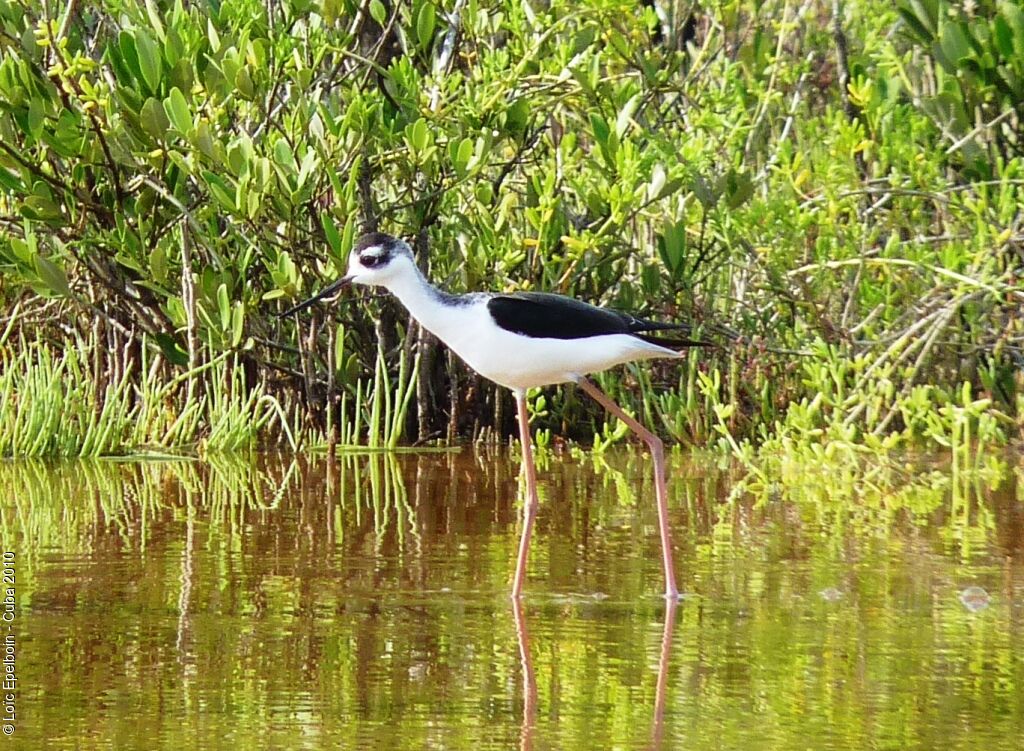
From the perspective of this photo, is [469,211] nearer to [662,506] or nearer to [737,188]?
[737,188]

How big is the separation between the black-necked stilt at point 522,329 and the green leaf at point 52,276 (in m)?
2.15

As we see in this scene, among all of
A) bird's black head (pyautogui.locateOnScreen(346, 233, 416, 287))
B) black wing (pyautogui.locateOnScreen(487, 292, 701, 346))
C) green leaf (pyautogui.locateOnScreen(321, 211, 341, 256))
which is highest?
green leaf (pyautogui.locateOnScreen(321, 211, 341, 256))

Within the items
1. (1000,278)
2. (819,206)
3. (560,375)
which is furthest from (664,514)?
(819,206)

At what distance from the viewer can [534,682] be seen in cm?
398

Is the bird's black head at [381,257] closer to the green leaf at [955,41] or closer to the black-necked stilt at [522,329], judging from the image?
the black-necked stilt at [522,329]

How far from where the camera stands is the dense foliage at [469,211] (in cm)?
704

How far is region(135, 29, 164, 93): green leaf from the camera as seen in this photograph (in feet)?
22.3

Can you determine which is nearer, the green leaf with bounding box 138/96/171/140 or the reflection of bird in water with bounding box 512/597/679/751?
the reflection of bird in water with bounding box 512/597/679/751

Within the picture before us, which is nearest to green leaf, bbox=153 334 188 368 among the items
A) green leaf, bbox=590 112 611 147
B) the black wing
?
green leaf, bbox=590 112 611 147

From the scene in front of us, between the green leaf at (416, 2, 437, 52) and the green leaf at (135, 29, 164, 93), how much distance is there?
39.9 inches

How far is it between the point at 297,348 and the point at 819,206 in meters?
2.32

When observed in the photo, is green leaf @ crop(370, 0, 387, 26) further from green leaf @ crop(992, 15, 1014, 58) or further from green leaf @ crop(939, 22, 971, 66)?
green leaf @ crop(992, 15, 1014, 58)

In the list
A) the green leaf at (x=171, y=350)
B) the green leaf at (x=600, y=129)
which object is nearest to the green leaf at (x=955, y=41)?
the green leaf at (x=600, y=129)

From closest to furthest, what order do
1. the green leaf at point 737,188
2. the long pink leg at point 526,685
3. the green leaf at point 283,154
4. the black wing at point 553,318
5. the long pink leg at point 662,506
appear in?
1. the long pink leg at point 526,685
2. the long pink leg at point 662,506
3. the black wing at point 553,318
4. the green leaf at point 283,154
5. the green leaf at point 737,188
